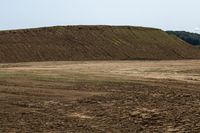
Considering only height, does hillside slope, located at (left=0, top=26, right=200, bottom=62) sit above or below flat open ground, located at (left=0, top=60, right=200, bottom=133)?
above

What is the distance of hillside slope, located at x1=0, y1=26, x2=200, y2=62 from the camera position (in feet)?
213

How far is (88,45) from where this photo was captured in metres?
71.4

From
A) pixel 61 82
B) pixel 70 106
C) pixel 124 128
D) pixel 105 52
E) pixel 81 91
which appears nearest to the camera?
pixel 124 128

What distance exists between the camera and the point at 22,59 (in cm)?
6153

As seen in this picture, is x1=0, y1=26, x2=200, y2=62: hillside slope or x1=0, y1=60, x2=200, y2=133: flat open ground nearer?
x1=0, y1=60, x2=200, y2=133: flat open ground

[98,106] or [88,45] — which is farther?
[88,45]

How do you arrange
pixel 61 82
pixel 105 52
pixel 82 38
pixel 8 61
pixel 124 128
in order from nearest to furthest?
pixel 124 128 → pixel 61 82 → pixel 8 61 → pixel 105 52 → pixel 82 38

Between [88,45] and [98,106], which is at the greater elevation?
[88,45]

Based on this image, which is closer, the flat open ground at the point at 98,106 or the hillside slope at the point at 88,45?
the flat open ground at the point at 98,106

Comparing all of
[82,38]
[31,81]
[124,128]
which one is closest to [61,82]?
[31,81]

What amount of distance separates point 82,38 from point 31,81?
155ft

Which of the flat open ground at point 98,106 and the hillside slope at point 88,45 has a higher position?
the hillside slope at point 88,45

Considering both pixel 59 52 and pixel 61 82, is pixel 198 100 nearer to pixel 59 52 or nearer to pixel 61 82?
pixel 61 82

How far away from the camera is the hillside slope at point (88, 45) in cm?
6488
